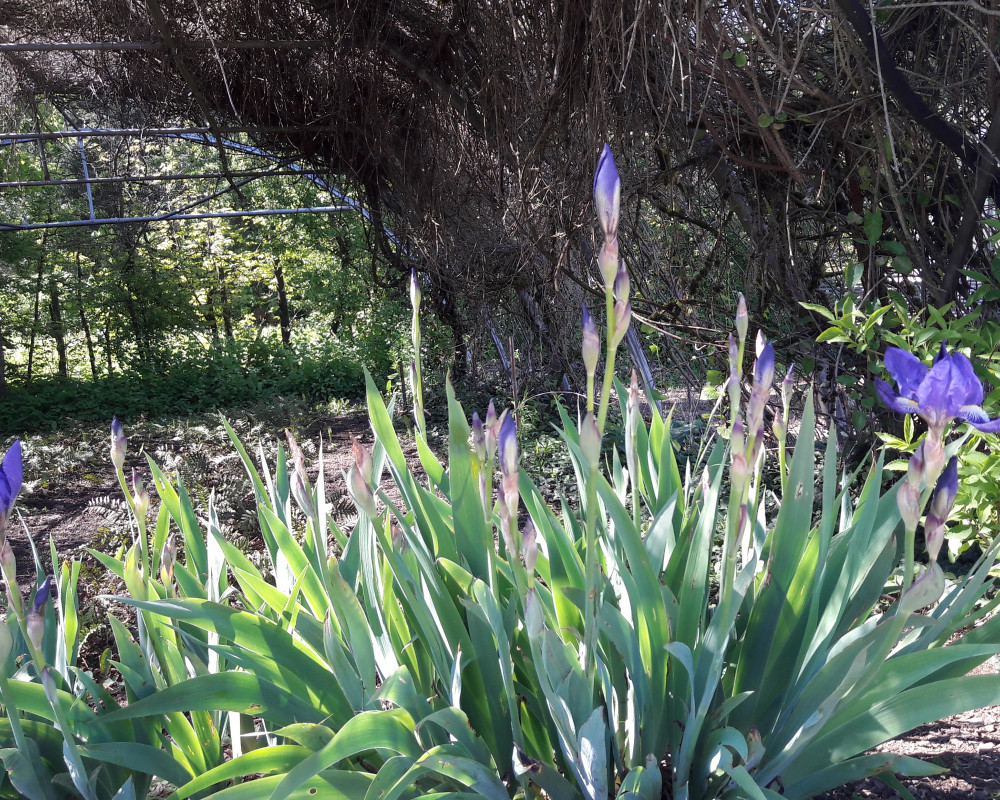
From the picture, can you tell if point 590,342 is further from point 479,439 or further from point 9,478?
point 9,478

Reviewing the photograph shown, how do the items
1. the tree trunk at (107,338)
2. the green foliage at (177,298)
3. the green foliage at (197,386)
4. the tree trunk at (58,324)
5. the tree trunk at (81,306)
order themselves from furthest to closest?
1. the tree trunk at (107,338)
2. the tree trunk at (58,324)
3. the tree trunk at (81,306)
4. the green foliage at (177,298)
5. the green foliage at (197,386)

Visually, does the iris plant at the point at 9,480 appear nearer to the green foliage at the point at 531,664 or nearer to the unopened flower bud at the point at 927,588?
the green foliage at the point at 531,664

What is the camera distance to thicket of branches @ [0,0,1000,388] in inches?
90.8

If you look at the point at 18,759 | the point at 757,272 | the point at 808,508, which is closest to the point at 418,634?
the point at 18,759

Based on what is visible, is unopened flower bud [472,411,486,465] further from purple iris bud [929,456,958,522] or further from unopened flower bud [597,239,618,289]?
purple iris bud [929,456,958,522]

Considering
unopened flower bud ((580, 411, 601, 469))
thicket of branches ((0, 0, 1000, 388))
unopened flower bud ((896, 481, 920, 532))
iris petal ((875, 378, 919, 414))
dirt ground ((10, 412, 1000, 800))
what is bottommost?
dirt ground ((10, 412, 1000, 800))

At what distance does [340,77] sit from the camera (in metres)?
4.21

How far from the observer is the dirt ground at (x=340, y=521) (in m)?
1.38

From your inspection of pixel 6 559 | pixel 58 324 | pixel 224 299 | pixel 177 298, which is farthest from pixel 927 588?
pixel 224 299

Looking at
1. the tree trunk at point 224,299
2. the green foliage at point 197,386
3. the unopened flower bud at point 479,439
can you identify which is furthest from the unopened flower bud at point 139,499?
the tree trunk at point 224,299

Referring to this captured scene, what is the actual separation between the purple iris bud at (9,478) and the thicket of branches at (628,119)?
1.93 m

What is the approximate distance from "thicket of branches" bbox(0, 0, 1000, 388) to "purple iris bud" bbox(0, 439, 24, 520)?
1.93 m

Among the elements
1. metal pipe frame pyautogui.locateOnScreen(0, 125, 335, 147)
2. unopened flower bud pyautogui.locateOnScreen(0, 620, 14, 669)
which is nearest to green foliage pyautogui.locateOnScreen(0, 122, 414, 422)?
metal pipe frame pyautogui.locateOnScreen(0, 125, 335, 147)

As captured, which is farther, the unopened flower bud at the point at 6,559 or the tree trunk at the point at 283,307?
the tree trunk at the point at 283,307
